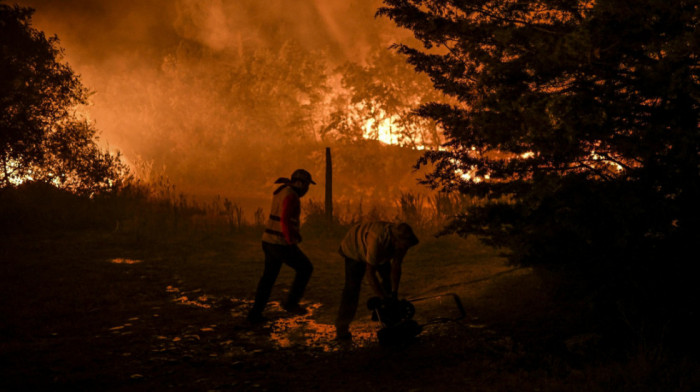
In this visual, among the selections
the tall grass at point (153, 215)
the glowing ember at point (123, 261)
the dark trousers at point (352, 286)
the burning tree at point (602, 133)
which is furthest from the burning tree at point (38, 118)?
the burning tree at point (602, 133)

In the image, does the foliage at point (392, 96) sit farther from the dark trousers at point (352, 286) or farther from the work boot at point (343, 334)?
the work boot at point (343, 334)

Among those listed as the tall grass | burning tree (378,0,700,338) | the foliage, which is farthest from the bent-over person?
the foliage

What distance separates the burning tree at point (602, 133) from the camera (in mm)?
5387

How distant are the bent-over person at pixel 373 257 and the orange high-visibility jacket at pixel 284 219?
81 centimetres

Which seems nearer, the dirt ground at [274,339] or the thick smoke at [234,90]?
the dirt ground at [274,339]

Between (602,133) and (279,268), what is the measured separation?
3.96 meters

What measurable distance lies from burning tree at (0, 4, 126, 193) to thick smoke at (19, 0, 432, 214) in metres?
13.1

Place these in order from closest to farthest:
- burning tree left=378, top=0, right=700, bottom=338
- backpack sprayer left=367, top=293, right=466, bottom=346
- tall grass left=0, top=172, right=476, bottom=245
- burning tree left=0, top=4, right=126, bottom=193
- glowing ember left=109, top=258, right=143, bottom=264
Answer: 1. burning tree left=378, top=0, right=700, bottom=338
2. backpack sprayer left=367, top=293, right=466, bottom=346
3. glowing ember left=109, top=258, right=143, bottom=264
4. tall grass left=0, top=172, right=476, bottom=245
5. burning tree left=0, top=4, right=126, bottom=193

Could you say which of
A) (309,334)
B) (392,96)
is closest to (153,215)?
(309,334)

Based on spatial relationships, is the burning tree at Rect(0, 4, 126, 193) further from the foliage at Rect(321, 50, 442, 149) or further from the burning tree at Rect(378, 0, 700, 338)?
the burning tree at Rect(378, 0, 700, 338)

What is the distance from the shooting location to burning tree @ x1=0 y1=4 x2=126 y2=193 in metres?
17.0

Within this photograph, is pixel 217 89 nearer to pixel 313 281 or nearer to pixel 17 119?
pixel 17 119

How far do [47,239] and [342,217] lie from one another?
8.29 metres

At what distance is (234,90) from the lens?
140ft
